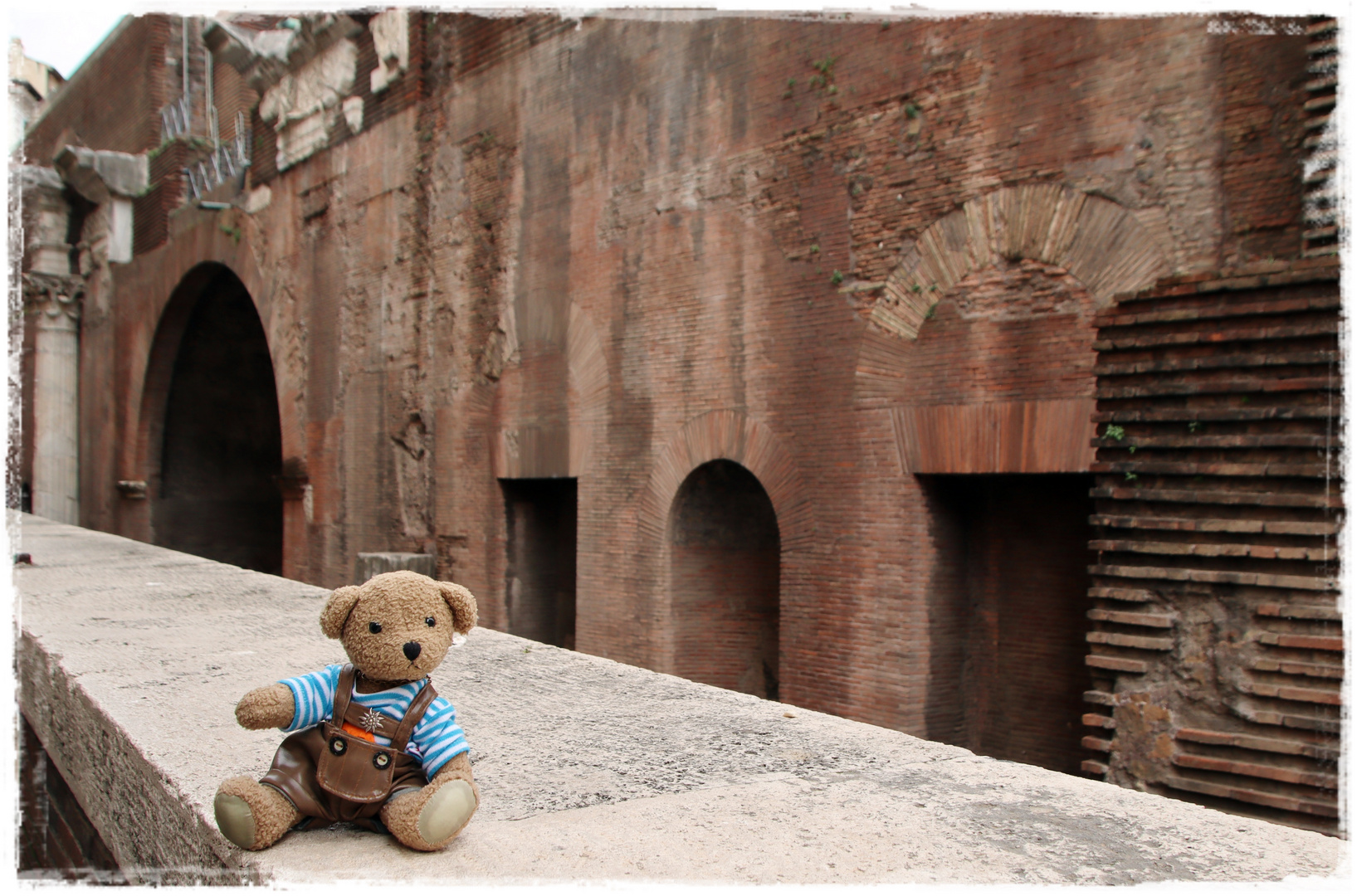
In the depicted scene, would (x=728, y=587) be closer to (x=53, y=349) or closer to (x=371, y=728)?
(x=371, y=728)

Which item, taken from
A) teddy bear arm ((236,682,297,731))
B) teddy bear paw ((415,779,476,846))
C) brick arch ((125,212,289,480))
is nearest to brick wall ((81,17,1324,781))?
brick arch ((125,212,289,480))

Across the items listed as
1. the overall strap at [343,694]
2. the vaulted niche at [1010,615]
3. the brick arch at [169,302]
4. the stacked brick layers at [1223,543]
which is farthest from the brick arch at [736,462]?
the brick arch at [169,302]

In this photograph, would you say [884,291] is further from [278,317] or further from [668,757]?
[278,317]

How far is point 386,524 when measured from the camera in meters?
10.5

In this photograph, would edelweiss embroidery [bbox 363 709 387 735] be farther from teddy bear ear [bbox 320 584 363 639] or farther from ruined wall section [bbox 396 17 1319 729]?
ruined wall section [bbox 396 17 1319 729]

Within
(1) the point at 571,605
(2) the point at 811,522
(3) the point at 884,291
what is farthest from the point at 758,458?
(1) the point at 571,605

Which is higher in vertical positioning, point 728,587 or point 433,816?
point 433,816

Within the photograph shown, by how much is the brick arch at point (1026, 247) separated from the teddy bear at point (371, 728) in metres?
4.38

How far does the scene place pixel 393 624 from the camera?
188cm

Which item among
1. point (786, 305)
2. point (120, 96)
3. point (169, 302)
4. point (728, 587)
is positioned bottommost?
point (728, 587)

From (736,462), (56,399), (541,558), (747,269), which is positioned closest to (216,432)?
(56,399)

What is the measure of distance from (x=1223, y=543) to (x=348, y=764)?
4000mm

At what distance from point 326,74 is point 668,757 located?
10880mm

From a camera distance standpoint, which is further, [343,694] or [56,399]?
[56,399]
